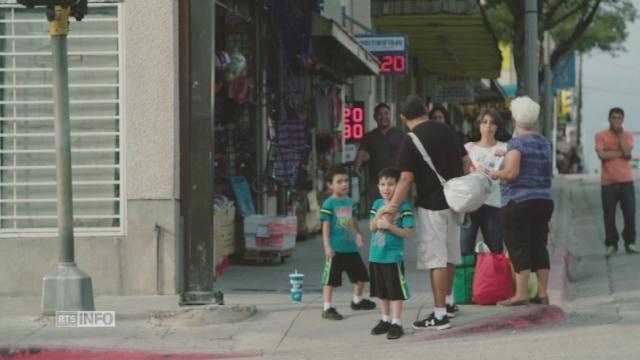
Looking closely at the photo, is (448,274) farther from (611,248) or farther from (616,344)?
(611,248)

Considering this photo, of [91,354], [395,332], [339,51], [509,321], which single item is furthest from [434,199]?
[339,51]

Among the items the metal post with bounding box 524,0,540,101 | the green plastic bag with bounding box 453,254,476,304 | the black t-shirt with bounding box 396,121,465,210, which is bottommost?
the green plastic bag with bounding box 453,254,476,304

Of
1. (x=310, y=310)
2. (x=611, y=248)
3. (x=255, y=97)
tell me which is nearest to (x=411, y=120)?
(x=310, y=310)

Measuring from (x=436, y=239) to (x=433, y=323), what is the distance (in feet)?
Result: 2.28

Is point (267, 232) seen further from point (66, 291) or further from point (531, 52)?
point (531, 52)

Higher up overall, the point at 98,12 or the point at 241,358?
the point at 98,12

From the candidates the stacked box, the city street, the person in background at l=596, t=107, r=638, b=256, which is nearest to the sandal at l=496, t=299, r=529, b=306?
the city street

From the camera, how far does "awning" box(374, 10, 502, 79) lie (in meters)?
20.6

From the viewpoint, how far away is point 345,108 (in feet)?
65.6

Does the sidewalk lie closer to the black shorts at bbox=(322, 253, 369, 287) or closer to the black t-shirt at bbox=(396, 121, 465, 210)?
the black shorts at bbox=(322, 253, 369, 287)

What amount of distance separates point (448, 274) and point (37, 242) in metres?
4.11

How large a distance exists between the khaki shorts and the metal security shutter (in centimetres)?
332

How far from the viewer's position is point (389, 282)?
341 inches

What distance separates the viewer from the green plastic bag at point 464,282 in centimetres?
1017
